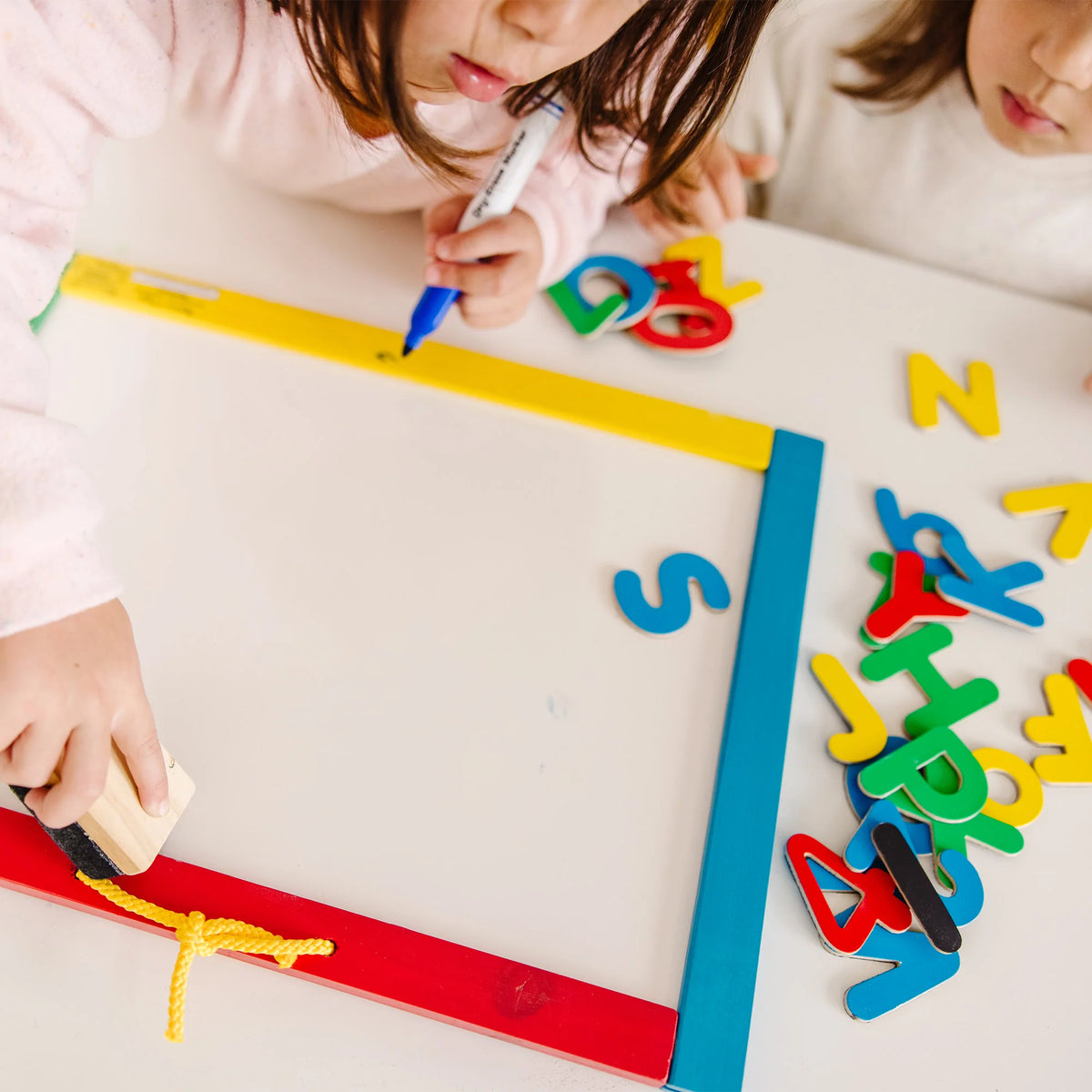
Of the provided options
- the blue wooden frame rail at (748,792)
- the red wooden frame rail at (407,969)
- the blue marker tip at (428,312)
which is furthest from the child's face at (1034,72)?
the red wooden frame rail at (407,969)

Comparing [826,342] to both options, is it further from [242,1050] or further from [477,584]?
[242,1050]

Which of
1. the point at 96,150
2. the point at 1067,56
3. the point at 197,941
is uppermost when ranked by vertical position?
the point at 1067,56

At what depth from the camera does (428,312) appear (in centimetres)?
55

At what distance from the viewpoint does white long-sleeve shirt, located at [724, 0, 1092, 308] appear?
82cm

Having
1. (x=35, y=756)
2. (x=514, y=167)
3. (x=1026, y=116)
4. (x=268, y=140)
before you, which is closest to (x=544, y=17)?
(x=514, y=167)

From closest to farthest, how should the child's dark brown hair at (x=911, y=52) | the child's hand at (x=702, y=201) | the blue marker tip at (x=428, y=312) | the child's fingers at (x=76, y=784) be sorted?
the child's fingers at (x=76, y=784)
the blue marker tip at (x=428, y=312)
the child's hand at (x=702, y=201)
the child's dark brown hair at (x=911, y=52)

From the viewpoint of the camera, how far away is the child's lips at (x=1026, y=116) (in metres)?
0.71

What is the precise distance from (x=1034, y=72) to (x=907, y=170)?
6.6 inches

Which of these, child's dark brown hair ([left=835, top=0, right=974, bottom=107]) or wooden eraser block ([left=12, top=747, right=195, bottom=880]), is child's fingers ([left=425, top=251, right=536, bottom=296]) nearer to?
wooden eraser block ([left=12, top=747, right=195, bottom=880])

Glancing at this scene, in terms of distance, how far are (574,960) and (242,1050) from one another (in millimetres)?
138

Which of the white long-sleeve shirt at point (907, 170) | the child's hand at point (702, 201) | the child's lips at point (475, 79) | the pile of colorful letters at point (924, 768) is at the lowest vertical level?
the pile of colorful letters at point (924, 768)

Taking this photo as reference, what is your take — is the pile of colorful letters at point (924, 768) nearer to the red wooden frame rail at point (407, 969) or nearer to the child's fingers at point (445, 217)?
the red wooden frame rail at point (407, 969)

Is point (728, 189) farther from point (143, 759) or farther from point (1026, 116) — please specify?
point (143, 759)

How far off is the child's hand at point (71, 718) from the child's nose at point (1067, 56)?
2.13 feet
